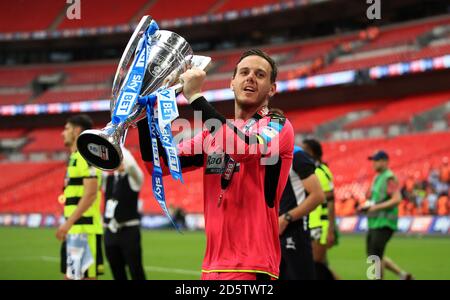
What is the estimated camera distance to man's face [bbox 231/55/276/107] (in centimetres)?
329

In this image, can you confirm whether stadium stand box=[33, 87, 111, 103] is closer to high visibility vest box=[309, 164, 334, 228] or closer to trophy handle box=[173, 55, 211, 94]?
high visibility vest box=[309, 164, 334, 228]

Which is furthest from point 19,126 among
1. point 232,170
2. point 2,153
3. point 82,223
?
point 232,170

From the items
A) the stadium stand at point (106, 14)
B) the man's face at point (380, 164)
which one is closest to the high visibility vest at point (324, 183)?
the man's face at point (380, 164)

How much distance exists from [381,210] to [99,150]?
20.7ft

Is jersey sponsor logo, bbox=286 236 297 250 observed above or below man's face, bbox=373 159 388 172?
below

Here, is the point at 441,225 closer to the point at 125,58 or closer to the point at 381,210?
the point at 381,210

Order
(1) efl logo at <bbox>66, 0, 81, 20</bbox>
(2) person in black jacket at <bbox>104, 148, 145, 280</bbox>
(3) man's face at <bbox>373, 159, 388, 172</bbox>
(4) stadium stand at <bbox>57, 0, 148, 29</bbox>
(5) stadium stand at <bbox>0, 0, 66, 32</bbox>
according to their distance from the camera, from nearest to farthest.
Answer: (1) efl logo at <bbox>66, 0, 81, 20</bbox> → (2) person in black jacket at <bbox>104, 148, 145, 280</bbox> → (3) man's face at <bbox>373, 159, 388, 172</bbox> → (4) stadium stand at <bbox>57, 0, 148, 29</bbox> → (5) stadium stand at <bbox>0, 0, 66, 32</bbox>

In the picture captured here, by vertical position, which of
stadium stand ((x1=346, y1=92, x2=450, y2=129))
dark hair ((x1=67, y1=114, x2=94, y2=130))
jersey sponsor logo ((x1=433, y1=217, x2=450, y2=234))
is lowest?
jersey sponsor logo ((x1=433, y1=217, x2=450, y2=234))

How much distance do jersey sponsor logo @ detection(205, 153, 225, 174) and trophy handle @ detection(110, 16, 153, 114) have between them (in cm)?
58

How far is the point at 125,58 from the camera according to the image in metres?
3.22

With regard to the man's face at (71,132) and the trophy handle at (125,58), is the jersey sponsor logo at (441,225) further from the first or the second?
Result: the trophy handle at (125,58)

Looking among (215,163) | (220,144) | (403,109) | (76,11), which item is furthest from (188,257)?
(403,109)

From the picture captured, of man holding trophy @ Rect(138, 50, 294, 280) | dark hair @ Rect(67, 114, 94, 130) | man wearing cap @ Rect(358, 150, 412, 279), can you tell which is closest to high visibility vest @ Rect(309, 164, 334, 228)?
man wearing cap @ Rect(358, 150, 412, 279)

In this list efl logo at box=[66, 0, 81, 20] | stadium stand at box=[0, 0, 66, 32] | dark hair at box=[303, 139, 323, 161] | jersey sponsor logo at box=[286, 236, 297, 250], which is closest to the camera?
jersey sponsor logo at box=[286, 236, 297, 250]
